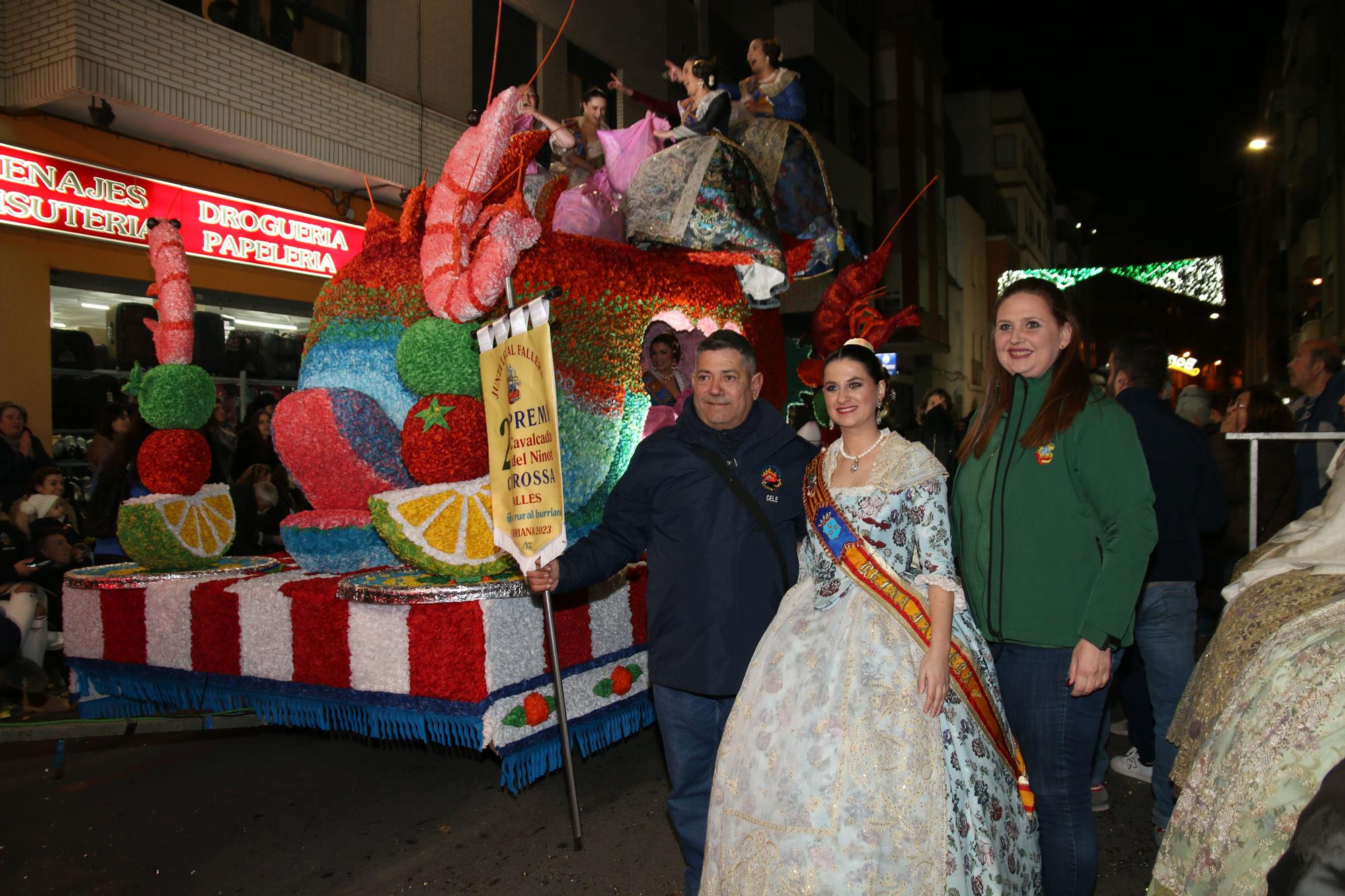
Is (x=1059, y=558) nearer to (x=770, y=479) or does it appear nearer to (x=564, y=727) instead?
(x=770, y=479)

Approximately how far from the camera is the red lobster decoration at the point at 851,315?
6.25m

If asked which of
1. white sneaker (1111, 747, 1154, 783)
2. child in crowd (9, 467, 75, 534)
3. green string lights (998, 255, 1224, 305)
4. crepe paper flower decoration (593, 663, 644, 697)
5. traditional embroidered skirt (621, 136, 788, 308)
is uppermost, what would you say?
green string lights (998, 255, 1224, 305)

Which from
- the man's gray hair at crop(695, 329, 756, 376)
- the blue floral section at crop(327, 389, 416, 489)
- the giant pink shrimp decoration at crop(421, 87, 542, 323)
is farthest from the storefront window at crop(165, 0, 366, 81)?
the man's gray hair at crop(695, 329, 756, 376)

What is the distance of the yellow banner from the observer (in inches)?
126

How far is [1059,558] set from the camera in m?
2.43

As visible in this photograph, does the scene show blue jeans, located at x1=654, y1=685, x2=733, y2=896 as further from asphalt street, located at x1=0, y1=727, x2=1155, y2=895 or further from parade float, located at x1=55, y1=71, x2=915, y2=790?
parade float, located at x1=55, y1=71, x2=915, y2=790

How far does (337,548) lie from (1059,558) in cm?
325

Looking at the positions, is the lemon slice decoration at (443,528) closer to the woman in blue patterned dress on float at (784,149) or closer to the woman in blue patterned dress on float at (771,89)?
the woman in blue patterned dress on float at (784,149)

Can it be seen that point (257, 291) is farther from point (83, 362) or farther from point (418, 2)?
point (418, 2)

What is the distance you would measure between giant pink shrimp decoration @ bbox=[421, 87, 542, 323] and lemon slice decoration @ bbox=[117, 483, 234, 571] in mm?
1824

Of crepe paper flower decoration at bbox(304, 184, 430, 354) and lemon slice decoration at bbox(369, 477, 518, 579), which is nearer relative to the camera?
lemon slice decoration at bbox(369, 477, 518, 579)

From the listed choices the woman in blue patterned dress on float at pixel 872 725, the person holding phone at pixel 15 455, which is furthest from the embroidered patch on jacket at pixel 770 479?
the person holding phone at pixel 15 455

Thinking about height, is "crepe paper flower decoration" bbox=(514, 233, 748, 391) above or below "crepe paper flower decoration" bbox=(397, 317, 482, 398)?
above

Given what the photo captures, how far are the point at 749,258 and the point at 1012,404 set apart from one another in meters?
2.74
